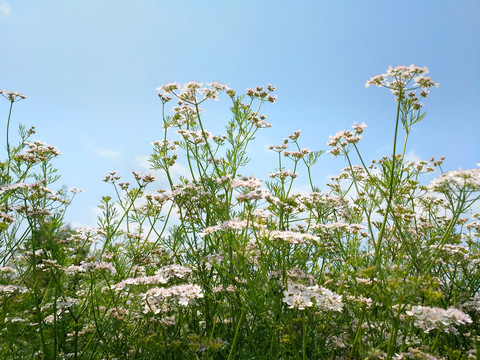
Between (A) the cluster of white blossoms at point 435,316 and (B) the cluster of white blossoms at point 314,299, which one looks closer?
(A) the cluster of white blossoms at point 435,316

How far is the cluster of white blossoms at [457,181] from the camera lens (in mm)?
3363

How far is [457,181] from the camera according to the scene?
3.45m

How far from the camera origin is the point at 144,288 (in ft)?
17.7

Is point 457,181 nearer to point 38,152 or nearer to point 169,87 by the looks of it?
point 169,87

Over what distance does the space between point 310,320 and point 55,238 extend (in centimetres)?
370

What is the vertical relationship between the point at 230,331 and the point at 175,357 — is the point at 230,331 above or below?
above

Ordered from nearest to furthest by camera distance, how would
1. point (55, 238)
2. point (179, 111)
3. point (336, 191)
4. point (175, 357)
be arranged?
1. point (175, 357)
2. point (55, 238)
3. point (179, 111)
4. point (336, 191)

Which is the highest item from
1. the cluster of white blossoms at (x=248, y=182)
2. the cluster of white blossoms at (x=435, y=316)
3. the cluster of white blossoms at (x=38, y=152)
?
the cluster of white blossoms at (x=38, y=152)

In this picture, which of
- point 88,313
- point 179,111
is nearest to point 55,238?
point 88,313

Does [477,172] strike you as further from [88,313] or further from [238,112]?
[88,313]

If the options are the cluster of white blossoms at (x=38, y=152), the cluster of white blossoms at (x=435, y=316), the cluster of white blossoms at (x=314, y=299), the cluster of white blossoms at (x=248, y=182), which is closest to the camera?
the cluster of white blossoms at (x=435, y=316)

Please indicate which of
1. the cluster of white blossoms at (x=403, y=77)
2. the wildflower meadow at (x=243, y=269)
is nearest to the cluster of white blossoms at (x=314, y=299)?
the wildflower meadow at (x=243, y=269)

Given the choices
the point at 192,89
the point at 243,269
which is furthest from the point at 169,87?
the point at 243,269

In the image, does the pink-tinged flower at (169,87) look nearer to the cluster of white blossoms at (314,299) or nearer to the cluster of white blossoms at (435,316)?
the cluster of white blossoms at (314,299)
